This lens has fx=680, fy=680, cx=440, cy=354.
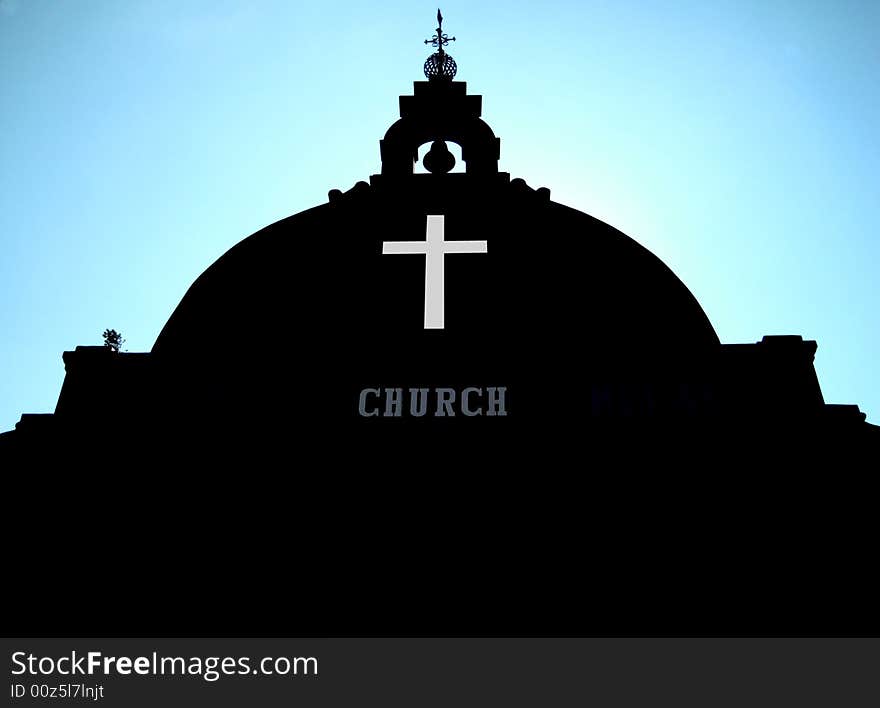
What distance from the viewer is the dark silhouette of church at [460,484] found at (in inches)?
366

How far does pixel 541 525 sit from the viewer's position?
32.1 ft

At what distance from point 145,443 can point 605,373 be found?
7.05 meters

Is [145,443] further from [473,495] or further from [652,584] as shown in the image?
[652,584]

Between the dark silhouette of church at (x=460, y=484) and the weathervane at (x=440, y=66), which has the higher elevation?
the weathervane at (x=440, y=66)

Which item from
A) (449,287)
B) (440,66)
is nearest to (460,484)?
(449,287)

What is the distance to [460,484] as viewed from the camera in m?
9.98

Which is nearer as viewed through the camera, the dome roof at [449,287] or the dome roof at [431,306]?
the dome roof at [431,306]

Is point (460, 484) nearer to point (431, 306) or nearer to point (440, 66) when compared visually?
point (431, 306)

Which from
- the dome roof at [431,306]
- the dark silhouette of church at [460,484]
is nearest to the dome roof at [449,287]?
the dome roof at [431,306]

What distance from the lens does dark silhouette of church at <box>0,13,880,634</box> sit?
930 cm

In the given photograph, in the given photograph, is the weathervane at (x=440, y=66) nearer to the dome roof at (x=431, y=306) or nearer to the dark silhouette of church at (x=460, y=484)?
the dome roof at (x=431, y=306)

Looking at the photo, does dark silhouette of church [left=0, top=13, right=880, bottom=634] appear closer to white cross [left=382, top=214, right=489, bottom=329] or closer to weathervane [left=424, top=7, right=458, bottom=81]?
white cross [left=382, top=214, right=489, bottom=329]
